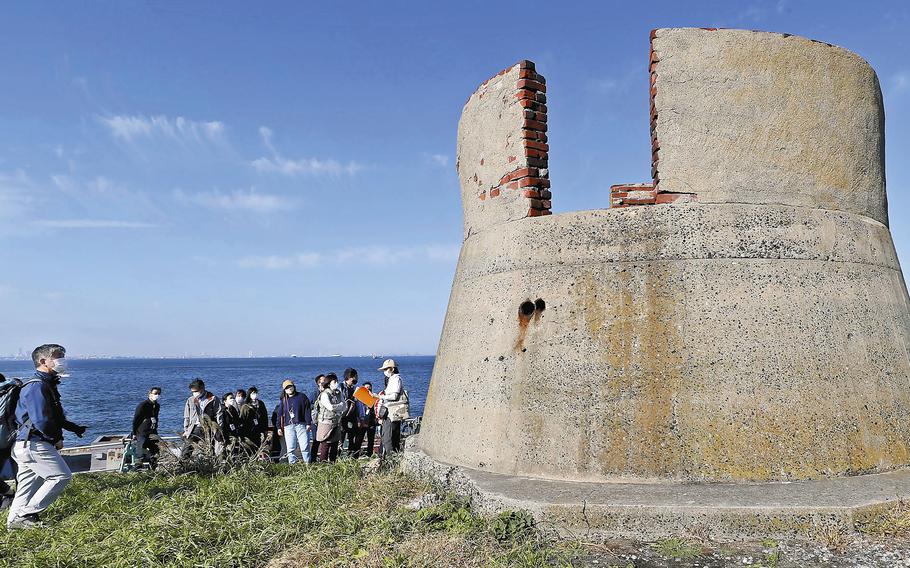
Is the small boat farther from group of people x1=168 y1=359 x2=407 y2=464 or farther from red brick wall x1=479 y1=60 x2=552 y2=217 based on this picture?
red brick wall x1=479 y1=60 x2=552 y2=217

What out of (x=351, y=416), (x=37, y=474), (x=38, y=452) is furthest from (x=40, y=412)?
(x=351, y=416)

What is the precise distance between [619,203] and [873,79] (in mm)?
2718

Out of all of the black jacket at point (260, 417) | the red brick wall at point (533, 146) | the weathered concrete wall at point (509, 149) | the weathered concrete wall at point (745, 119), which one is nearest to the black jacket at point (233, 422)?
the black jacket at point (260, 417)

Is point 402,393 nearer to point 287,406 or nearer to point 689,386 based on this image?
point 287,406

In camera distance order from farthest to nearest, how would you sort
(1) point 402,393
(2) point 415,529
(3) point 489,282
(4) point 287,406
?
(4) point 287,406 → (1) point 402,393 → (3) point 489,282 → (2) point 415,529

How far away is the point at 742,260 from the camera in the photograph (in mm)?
4727

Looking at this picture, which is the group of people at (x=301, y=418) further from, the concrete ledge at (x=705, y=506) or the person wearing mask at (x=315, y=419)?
the concrete ledge at (x=705, y=506)

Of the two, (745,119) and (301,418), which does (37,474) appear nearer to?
(301,418)

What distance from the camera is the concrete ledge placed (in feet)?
12.3

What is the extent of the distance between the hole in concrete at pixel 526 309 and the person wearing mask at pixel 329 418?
520 cm

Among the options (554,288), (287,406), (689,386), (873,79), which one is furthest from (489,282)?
(287,406)

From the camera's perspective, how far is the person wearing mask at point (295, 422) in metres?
10.2

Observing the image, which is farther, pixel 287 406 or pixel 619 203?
pixel 287 406

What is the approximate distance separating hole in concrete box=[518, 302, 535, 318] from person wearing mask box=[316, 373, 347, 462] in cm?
520
